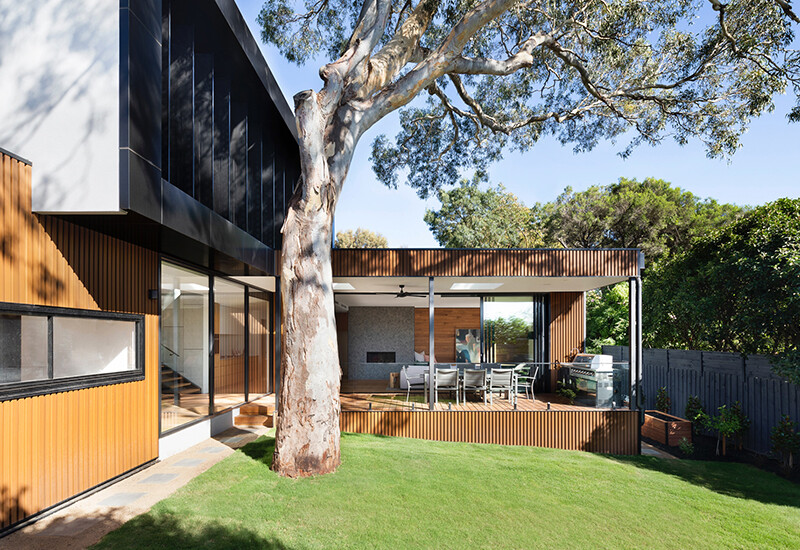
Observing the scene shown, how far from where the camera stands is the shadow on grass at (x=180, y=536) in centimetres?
385

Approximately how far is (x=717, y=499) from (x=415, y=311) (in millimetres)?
9613

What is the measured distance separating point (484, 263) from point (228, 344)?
4.80 metres

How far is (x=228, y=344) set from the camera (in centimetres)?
912

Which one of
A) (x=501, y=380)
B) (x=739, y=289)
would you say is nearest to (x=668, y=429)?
(x=739, y=289)

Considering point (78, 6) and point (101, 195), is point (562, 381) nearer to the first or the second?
point (101, 195)

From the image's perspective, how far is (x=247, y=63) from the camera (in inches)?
311

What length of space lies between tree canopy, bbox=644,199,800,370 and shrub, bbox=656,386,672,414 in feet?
4.66

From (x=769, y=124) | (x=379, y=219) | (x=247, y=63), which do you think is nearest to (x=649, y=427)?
(x=247, y=63)

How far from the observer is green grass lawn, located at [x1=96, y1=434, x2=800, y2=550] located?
165 inches

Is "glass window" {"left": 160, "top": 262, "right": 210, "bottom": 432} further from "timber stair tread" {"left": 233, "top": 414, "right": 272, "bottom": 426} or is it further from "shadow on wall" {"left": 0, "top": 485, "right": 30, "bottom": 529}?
"shadow on wall" {"left": 0, "top": 485, "right": 30, "bottom": 529}

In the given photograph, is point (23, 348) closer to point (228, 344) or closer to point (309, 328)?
point (309, 328)

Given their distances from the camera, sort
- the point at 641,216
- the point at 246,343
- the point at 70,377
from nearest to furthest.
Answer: the point at 70,377 < the point at 246,343 < the point at 641,216

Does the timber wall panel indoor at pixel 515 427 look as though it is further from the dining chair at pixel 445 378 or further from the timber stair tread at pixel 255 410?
the timber stair tread at pixel 255 410

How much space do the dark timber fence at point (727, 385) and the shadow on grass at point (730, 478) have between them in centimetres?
104
